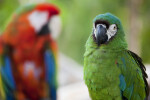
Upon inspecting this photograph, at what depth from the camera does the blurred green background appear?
11.2ft

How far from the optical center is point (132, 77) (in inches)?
35.9

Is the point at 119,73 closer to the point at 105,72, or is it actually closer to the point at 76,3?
the point at 105,72

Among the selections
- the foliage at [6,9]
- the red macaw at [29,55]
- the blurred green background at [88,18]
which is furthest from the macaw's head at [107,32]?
the blurred green background at [88,18]

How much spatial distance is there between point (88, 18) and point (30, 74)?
7.84ft

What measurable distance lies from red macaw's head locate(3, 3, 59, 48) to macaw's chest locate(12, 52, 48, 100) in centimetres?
7

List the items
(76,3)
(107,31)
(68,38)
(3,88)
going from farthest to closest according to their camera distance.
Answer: (68,38) → (76,3) → (3,88) → (107,31)

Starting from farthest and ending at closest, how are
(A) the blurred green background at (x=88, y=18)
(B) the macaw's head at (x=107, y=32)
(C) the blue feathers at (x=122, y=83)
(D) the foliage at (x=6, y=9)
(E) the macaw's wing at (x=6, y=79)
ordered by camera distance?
1. (A) the blurred green background at (x=88, y=18)
2. (D) the foliage at (x=6, y=9)
3. (E) the macaw's wing at (x=6, y=79)
4. (C) the blue feathers at (x=122, y=83)
5. (B) the macaw's head at (x=107, y=32)

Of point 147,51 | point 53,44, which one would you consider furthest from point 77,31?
point 53,44

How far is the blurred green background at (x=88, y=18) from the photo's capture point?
341cm

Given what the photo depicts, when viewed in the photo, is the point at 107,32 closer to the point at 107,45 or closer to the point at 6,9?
the point at 107,45

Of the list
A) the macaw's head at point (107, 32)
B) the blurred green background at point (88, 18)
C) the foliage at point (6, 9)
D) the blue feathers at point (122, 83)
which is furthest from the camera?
the blurred green background at point (88, 18)

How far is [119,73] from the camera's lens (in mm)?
898

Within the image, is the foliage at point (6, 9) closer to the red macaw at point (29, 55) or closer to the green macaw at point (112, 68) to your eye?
the red macaw at point (29, 55)

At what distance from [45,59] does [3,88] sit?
249mm
